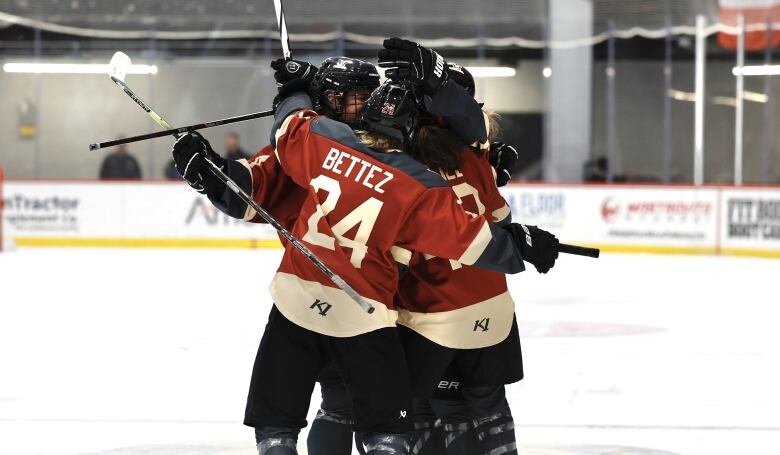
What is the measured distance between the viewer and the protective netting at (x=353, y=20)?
50.6 ft

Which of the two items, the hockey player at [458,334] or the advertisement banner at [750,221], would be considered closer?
the hockey player at [458,334]

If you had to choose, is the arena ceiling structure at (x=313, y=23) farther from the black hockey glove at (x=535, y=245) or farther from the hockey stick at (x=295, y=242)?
the black hockey glove at (x=535, y=245)

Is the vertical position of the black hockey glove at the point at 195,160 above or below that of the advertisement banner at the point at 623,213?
above

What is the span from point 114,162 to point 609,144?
5.99 meters

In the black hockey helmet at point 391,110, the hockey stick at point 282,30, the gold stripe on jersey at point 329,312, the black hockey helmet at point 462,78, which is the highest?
the hockey stick at point 282,30

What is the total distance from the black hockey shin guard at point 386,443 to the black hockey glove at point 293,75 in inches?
31.2

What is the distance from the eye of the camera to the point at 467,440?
288cm

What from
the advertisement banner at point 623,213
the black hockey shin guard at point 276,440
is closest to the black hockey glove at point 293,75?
the black hockey shin guard at point 276,440

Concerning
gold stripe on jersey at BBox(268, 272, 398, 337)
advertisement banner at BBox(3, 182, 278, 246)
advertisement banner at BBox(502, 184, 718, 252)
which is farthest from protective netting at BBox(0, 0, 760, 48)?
gold stripe on jersey at BBox(268, 272, 398, 337)

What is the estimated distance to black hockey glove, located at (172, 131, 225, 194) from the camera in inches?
104

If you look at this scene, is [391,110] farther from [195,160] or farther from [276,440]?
[276,440]

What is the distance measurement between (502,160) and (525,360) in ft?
8.30

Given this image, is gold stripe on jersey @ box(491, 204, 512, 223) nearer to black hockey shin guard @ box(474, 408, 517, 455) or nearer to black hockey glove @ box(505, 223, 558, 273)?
black hockey glove @ box(505, 223, 558, 273)

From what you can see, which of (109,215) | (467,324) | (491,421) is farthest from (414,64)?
(109,215)
